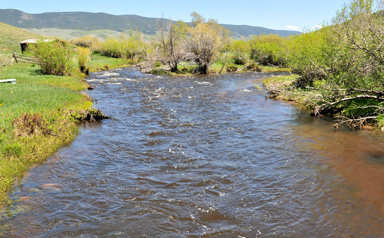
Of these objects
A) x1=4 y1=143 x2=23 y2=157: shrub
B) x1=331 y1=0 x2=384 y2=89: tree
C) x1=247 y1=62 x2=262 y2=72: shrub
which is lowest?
x1=4 y1=143 x2=23 y2=157: shrub

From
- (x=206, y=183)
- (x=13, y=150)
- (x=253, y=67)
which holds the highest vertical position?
(x=253, y=67)

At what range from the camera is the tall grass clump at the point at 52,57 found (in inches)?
1097

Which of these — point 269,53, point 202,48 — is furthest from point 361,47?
point 269,53

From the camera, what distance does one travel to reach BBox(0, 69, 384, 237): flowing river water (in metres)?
6.70

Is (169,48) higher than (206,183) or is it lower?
higher

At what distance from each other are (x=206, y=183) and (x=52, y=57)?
84.9ft

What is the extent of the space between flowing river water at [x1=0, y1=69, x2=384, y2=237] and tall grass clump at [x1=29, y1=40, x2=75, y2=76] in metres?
16.6

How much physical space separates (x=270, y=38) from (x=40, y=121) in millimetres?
58402

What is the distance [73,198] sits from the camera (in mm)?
7930

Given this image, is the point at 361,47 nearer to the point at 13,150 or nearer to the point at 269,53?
the point at 13,150

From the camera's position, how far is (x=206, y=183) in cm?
889

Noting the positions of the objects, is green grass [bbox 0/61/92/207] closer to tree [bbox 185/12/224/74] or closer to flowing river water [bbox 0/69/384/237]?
flowing river water [bbox 0/69/384/237]

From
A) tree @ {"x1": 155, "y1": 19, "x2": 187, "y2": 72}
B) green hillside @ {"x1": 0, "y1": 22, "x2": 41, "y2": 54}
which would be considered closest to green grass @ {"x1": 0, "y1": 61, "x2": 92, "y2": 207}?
tree @ {"x1": 155, "y1": 19, "x2": 187, "y2": 72}

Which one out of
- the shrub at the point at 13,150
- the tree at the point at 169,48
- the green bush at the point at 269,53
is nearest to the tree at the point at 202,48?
the tree at the point at 169,48
